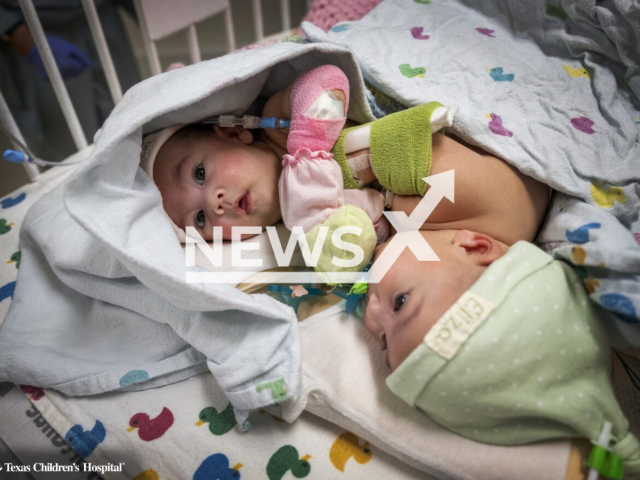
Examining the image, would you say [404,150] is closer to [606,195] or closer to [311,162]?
[311,162]

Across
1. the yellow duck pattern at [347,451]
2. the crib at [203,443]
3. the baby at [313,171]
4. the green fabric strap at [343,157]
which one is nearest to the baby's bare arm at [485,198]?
the baby at [313,171]

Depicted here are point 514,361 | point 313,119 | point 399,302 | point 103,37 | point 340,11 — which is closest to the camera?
point 514,361

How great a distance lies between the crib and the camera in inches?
25.8

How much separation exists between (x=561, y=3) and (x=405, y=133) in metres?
0.56

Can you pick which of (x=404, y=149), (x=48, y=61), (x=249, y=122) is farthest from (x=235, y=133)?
(x=48, y=61)

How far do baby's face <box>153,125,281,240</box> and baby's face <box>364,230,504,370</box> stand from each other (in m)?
0.30

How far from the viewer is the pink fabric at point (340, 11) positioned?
3.95 feet

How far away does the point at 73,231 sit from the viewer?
2.78ft

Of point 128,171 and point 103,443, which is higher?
point 128,171

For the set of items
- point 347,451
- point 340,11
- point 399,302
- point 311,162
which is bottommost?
point 347,451

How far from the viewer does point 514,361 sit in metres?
0.59

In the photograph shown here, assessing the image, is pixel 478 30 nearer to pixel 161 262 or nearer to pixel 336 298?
pixel 336 298

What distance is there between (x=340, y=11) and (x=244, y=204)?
0.67m

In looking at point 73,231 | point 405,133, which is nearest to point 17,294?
point 73,231
